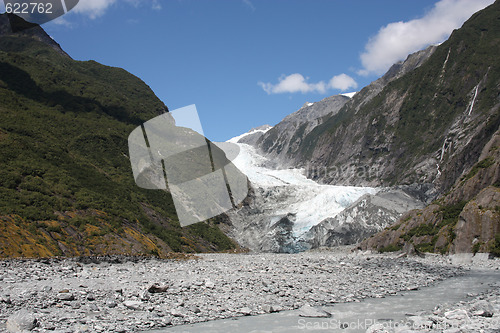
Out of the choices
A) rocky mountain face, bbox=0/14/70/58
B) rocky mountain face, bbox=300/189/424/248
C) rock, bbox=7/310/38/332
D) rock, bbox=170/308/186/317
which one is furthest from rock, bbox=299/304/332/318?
rocky mountain face, bbox=0/14/70/58

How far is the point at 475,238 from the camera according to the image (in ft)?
77.9

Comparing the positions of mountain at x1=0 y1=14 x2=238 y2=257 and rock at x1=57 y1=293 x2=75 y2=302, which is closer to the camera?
rock at x1=57 y1=293 x2=75 y2=302

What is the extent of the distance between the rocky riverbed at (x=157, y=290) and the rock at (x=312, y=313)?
794mm

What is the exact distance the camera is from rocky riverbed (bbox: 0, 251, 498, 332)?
912cm

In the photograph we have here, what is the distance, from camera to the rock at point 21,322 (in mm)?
7703

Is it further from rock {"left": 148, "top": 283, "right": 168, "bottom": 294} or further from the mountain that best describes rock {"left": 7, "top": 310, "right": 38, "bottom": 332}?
the mountain

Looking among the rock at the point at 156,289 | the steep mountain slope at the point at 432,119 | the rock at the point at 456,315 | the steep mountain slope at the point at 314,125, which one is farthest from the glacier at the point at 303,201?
the rock at the point at 456,315

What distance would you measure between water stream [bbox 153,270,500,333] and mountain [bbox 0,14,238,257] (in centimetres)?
1085

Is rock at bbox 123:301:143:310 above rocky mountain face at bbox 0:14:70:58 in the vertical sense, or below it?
below

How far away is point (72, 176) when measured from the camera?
27.3 metres

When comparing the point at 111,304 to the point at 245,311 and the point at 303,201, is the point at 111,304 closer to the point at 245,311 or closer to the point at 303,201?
the point at 245,311

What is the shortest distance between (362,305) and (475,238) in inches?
642

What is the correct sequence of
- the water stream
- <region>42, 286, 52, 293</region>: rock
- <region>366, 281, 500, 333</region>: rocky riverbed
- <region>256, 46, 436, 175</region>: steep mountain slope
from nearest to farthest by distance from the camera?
<region>366, 281, 500, 333</region>: rocky riverbed, the water stream, <region>42, 286, 52, 293</region>: rock, <region>256, 46, 436, 175</region>: steep mountain slope

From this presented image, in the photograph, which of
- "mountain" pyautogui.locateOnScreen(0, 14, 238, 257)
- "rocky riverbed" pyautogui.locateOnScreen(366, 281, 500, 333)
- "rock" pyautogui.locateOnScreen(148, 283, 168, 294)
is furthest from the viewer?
"mountain" pyautogui.locateOnScreen(0, 14, 238, 257)
